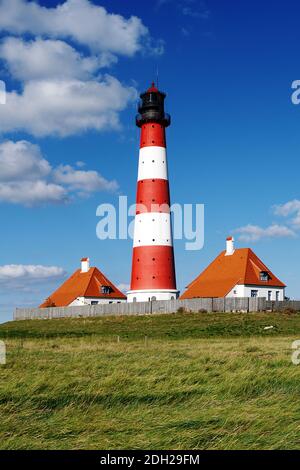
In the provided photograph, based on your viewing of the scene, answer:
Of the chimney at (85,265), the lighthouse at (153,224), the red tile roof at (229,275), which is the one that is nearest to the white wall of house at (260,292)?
the red tile roof at (229,275)

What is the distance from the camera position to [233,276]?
55250 millimetres

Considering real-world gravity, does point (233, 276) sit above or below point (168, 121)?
below

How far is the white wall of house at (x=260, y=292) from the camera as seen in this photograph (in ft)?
178

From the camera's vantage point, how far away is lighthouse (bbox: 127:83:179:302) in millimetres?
47562

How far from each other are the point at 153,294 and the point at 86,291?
1623 centimetres

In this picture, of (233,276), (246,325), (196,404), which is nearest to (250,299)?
(233,276)

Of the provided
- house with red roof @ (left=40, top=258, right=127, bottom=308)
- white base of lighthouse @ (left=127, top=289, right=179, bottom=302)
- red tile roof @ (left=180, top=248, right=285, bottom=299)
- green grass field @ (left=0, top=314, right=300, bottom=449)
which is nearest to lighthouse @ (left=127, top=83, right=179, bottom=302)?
white base of lighthouse @ (left=127, top=289, right=179, bottom=302)

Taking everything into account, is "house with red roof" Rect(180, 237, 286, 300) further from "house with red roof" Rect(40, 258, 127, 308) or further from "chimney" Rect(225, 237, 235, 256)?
"house with red roof" Rect(40, 258, 127, 308)

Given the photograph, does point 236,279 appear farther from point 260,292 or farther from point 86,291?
point 86,291

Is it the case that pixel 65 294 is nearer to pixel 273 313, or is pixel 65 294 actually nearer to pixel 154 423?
pixel 273 313

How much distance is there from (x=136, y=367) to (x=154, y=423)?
15.8 feet

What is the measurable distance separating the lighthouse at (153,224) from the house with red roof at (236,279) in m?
6.82

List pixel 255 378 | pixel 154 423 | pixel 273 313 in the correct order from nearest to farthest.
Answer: pixel 154 423, pixel 255 378, pixel 273 313
